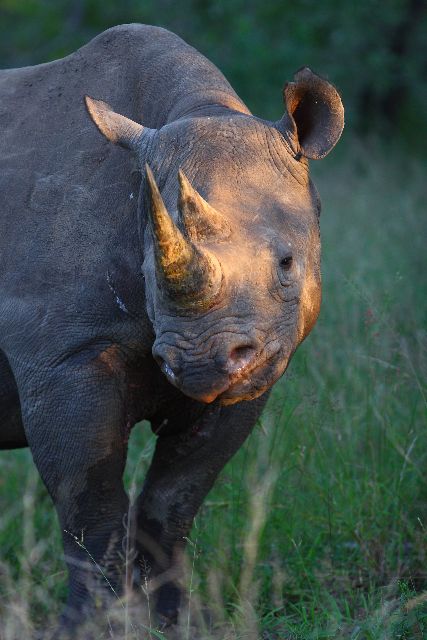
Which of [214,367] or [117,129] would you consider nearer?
[214,367]

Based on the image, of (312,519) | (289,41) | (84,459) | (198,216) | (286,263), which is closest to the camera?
(198,216)

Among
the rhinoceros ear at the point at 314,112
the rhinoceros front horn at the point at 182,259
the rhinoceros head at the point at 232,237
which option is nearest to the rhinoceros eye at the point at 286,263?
the rhinoceros head at the point at 232,237

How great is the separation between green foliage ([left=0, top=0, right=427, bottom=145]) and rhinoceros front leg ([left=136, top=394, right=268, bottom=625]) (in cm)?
1187

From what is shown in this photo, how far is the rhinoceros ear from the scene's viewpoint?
398 centimetres

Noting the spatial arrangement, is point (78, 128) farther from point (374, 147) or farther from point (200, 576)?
point (374, 147)

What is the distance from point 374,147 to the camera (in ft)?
48.9

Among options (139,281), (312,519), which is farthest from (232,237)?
(312,519)

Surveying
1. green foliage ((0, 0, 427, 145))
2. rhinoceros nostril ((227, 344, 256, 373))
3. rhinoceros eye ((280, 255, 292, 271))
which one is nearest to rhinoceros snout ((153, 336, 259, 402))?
rhinoceros nostril ((227, 344, 256, 373))

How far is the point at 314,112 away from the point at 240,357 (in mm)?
1091

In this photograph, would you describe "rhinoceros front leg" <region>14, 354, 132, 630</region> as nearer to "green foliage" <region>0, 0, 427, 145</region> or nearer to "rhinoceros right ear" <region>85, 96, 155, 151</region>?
"rhinoceros right ear" <region>85, 96, 155, 151</region>

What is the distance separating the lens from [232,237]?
3.55 metres

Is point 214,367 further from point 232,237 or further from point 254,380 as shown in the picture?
point 232,237

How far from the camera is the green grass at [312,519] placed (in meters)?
4.30

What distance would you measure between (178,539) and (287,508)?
2.09ft
